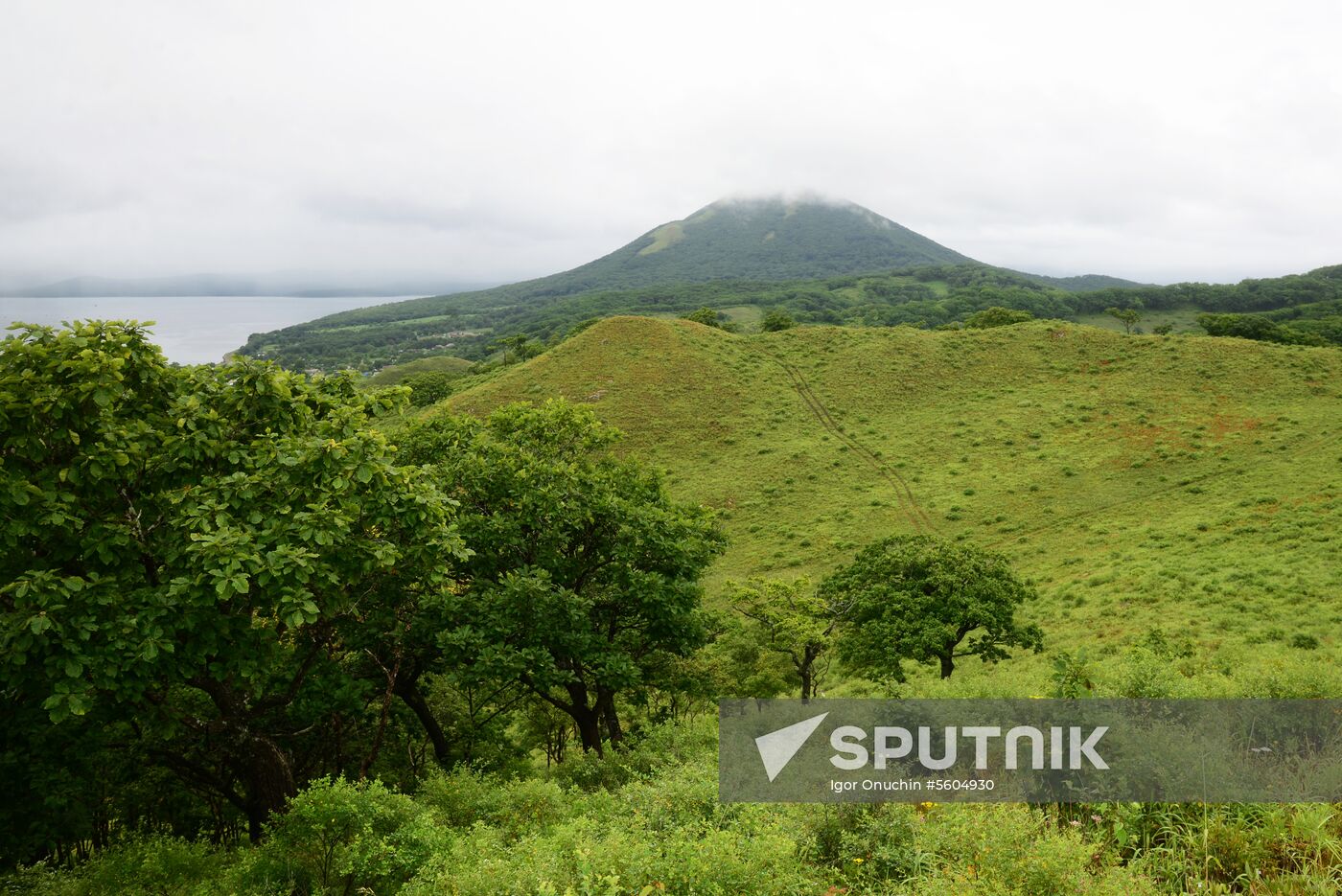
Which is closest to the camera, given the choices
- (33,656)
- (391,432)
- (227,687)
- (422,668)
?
(33,656)

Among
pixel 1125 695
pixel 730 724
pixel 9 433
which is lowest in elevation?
pixel 730 724

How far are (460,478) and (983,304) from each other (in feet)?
555

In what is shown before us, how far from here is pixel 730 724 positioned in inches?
365

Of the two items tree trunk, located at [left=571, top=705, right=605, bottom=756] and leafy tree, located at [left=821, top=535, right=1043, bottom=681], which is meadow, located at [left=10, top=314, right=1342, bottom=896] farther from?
tree trunk, located at [left=571, top=705, right=605, bottom=756]

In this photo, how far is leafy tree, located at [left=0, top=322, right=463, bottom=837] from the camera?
6105 mm

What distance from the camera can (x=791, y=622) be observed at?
652 inches

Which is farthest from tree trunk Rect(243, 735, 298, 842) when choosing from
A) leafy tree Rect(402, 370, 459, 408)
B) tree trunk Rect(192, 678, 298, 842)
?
leafy tree Rect(402, 370, 459, 408)

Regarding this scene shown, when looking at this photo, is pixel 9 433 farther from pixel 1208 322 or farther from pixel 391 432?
pixel 1208 322

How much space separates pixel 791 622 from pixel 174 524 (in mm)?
13117

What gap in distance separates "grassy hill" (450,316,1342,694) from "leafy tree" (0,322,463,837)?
855cm

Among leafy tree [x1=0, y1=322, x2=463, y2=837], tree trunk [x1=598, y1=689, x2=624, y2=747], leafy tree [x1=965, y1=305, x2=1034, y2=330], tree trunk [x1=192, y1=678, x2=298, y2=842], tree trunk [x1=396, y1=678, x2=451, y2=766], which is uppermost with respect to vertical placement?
leafy tree [x1=965, y1=305, x2=1034, y2=330]

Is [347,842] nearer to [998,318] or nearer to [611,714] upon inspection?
[611,714]

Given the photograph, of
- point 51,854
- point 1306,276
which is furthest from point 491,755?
point 1306,276

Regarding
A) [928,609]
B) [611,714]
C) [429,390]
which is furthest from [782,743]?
[429,390]
